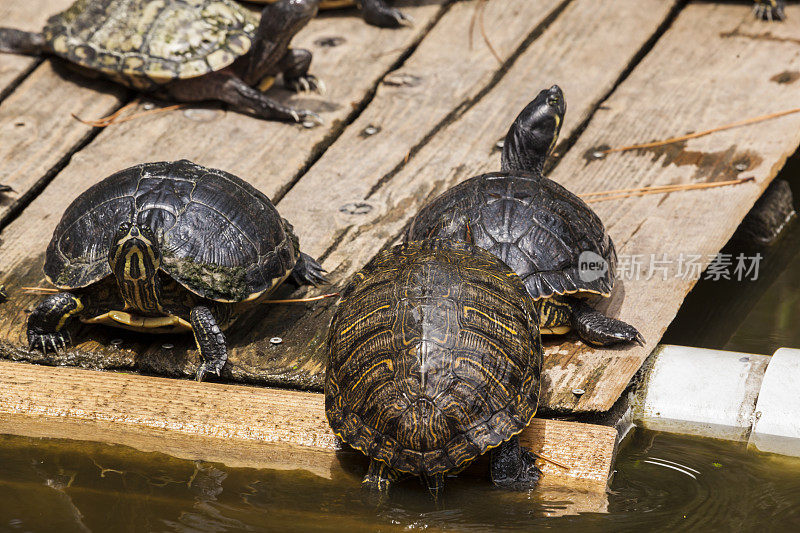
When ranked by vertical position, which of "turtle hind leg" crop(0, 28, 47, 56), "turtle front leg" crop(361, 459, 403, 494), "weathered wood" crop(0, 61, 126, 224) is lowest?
"weathered wood" crop(0, 61, 126, 224)

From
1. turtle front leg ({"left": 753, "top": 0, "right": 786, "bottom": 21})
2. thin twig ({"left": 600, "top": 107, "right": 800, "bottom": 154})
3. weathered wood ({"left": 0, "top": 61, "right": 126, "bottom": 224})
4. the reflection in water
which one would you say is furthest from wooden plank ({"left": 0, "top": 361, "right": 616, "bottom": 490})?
turtle front leg ({"left": 753, "top": 0, "right": 786, "bottom": 21})

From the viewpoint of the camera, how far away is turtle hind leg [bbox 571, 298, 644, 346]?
336 cm

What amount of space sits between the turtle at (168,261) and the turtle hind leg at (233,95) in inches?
51.5

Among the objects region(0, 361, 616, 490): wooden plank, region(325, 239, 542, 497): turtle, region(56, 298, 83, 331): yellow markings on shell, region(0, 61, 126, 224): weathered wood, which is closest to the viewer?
region(325, 239, 542, 497): turtle

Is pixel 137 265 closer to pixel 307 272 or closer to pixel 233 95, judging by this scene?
pixel 307 272

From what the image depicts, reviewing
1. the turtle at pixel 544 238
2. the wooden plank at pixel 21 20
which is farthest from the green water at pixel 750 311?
the wooden plank at pixel 21 20

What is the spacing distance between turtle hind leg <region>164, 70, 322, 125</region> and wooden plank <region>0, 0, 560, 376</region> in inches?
2.8

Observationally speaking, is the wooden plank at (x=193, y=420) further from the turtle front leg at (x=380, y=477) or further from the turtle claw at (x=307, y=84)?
the turtle claw at (x=307, y=84)

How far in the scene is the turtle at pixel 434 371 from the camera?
2.73 metres

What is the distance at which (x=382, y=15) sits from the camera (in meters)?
5.43

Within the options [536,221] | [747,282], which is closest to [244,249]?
[536,221]

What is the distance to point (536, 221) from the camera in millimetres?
3459

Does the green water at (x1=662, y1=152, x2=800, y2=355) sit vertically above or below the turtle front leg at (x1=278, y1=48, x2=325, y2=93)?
above

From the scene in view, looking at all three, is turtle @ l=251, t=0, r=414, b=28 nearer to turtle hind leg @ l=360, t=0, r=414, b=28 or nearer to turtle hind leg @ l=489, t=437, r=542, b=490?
turtle hind leg @ l=360, t=0, r=414, b=28
